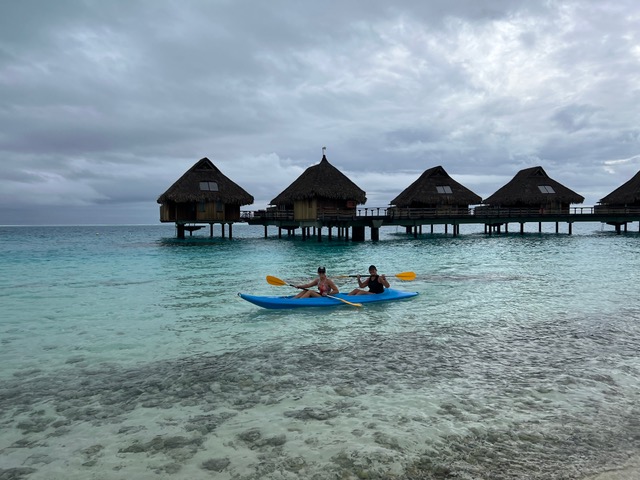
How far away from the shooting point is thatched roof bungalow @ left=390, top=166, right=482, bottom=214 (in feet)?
141

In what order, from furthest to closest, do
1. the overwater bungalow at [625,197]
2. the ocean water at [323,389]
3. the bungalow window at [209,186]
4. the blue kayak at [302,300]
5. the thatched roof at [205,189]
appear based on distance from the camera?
the overwater bungalow at [625,197] < the bungalow window at [209,186] < the thatched roof at [205,189] < the blue kayak at [302,300] < the ocean water at [323,389]

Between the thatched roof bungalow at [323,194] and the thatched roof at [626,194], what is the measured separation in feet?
95.9

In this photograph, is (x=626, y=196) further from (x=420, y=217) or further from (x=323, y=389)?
(x=323, y=389)

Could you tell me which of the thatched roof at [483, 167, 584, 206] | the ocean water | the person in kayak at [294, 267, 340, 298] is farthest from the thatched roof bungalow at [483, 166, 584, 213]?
the person in kayak at [294, 267, 340, 298]

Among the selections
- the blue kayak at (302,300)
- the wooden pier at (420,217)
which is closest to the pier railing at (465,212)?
the wooden pier at (420,217)

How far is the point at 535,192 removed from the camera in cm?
4578

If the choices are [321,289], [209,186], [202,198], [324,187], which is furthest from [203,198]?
[321,289]

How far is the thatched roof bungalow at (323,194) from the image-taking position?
3575cm

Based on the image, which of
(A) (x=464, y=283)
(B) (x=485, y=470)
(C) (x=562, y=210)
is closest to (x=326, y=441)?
(B) (x=485, y=470)

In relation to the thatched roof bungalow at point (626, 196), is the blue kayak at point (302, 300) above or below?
below

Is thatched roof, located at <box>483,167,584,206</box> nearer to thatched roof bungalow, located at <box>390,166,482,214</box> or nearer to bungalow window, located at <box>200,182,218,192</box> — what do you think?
thatched roof bungalow, located at <box>390,166,482,214</box>

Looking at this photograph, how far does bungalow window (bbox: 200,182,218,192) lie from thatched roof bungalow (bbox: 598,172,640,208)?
125 ft

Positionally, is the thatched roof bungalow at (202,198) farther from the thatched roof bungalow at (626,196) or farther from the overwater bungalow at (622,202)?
the thatched roof bungalow at (626,196)

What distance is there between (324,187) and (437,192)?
13382mm
